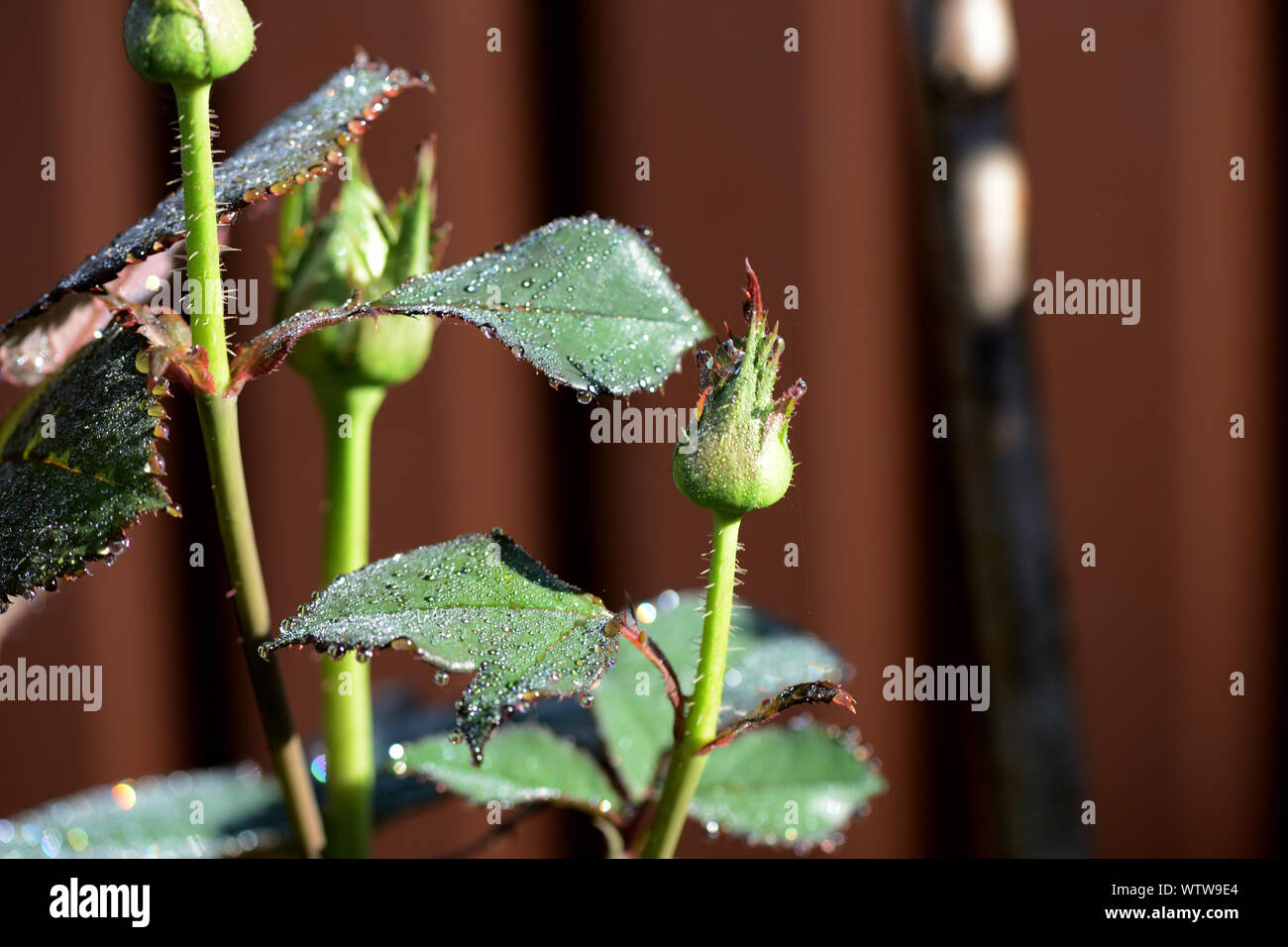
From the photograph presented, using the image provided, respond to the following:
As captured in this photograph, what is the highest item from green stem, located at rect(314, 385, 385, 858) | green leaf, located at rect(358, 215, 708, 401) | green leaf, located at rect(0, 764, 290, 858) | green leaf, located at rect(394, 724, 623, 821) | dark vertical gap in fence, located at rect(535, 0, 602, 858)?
dark vertical gap in fence, located at rect(535, 0, 602, 858)

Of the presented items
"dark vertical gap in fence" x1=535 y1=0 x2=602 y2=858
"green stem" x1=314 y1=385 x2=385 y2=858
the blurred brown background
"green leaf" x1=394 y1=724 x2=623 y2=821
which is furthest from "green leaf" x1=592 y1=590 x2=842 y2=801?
"dark vertical gap in fence" x1=535 y1=0 x2=602 y2=858

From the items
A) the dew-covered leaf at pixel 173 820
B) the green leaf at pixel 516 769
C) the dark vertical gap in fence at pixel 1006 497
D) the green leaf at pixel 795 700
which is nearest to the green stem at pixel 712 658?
the green leaf at pixel 795 700

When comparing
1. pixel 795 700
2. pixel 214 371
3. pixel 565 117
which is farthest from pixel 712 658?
pixel 565 117

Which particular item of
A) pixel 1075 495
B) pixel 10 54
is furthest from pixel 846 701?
pixel 10 54

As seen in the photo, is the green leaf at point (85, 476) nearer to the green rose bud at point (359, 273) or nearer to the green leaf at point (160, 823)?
the green rose bud at point (359, 273)

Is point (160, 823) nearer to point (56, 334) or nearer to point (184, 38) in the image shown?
point (56, 334)

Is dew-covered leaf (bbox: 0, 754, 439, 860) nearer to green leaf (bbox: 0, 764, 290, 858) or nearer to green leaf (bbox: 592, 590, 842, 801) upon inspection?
green leaf (bbox: 0, 764, 290, 858)

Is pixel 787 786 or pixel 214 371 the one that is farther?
pixel 787 786
